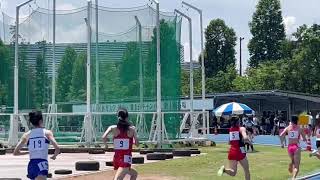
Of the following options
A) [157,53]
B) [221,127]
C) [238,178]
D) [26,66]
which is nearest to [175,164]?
[238,178]

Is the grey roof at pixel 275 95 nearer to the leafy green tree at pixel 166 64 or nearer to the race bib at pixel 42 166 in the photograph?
the leafy green tree at pixel 166 64

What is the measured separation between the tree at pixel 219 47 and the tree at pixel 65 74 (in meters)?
56.0

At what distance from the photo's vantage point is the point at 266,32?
286 ft

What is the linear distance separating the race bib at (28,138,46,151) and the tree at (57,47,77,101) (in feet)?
76.4

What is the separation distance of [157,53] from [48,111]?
6.32 meters

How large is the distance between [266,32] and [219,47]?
715 cm

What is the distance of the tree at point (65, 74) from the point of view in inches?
1369

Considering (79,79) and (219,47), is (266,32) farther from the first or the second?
(79,79)

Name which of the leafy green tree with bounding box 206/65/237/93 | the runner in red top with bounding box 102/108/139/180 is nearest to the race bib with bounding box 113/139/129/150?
the runner in red top with bounding box 102/108/139/180

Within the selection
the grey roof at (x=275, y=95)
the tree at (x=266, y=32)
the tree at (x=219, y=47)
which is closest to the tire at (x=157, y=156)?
the grey roof at (x=275, y=95)

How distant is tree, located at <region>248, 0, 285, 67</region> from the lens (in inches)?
3388

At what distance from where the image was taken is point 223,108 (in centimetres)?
4016

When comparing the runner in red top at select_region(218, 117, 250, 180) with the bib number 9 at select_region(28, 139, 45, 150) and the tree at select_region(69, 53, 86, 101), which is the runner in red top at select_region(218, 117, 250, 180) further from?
the tree at select_region(69, 53, 86, 101)

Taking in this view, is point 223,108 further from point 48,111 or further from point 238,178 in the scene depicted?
point 238,178
